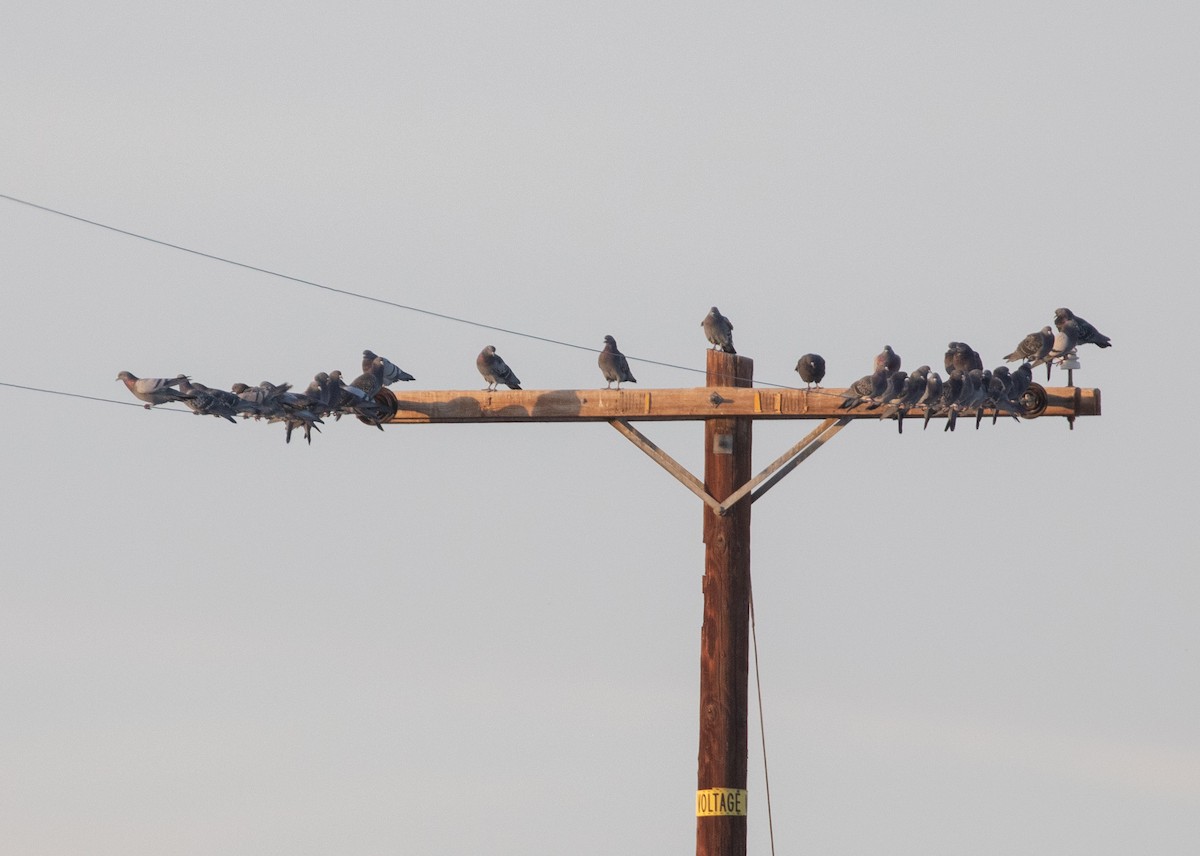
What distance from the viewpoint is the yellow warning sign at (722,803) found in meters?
18.6

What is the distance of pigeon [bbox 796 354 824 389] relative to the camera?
20.9 meters

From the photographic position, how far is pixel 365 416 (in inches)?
835

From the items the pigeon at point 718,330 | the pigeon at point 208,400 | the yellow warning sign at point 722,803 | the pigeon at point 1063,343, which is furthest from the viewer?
the pigeon at point 718,330

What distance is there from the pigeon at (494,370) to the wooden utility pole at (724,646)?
544 centimetres

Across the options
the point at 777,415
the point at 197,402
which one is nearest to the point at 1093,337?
the point at 777,415

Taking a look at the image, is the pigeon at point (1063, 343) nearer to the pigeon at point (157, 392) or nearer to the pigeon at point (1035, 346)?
the pigeon at point (1035, 346)

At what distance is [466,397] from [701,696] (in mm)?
3647

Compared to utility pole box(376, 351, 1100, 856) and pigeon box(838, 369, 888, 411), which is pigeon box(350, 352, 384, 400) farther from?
pigeon box(838, 369, 888, 411)

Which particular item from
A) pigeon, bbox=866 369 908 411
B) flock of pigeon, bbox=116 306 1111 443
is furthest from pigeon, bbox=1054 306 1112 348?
pigeon, bbox=866 369 908 411

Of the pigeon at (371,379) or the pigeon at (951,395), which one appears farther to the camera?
the pigeon at (371,379)

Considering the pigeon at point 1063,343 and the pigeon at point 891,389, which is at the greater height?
the pigeon at point 1063,343

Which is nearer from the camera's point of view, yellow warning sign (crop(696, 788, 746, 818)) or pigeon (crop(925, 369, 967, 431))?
yellow warning sign (crop(696, 788, 746, 818))

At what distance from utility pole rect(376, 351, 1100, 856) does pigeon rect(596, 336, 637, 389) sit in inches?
139

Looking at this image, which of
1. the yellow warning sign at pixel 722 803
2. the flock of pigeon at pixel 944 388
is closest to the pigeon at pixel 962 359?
the flock of pigeon at pixel 944 388
